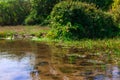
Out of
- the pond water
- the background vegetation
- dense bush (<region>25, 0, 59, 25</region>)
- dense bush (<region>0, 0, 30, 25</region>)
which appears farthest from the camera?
dense bush (<region>0, 0, 30, 25</region>)

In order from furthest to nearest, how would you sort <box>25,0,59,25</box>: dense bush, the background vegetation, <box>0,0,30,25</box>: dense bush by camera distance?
<box>0,0,30,25</box>: dense bush, <box>25,0,59,25</box>: dense bush, the background vegetation

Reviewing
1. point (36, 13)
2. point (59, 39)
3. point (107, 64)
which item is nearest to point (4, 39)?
point (59, 39)

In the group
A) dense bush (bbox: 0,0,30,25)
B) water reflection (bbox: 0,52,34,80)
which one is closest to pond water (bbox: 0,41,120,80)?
water reflection (bbox: 0,52,34,80)

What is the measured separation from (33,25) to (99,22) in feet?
36.8

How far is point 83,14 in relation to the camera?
2155 centimetres

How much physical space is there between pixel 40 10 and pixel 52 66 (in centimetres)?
1968

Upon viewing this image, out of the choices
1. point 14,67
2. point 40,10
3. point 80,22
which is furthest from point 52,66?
point 40,10

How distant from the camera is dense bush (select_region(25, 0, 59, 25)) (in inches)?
1232

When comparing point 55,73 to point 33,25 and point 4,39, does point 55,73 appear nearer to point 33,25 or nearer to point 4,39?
point 4,39

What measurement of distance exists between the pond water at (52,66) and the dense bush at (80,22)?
3910 millimetres

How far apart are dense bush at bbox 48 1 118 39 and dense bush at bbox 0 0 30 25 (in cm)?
1137

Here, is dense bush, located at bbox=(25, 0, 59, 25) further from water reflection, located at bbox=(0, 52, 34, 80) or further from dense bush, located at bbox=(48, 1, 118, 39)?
water reflection, located at bbox=(0, 52, 34, 80)

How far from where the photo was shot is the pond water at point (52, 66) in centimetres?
1079

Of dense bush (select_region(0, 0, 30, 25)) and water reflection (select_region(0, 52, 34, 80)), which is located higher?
water reflection (select_region(0, 52, 34, 80))
